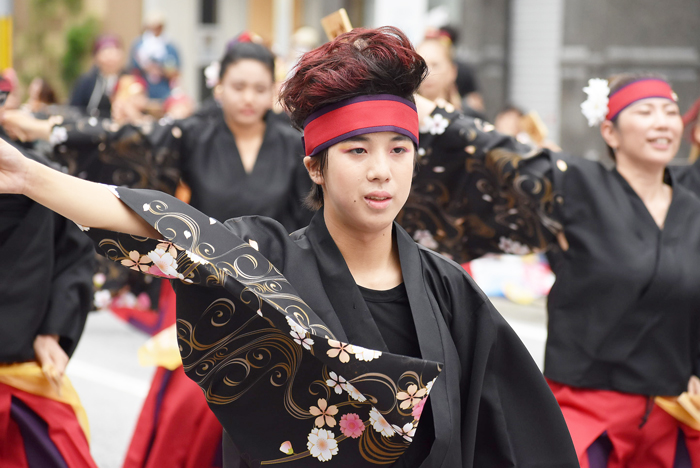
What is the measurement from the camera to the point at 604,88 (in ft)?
10.7

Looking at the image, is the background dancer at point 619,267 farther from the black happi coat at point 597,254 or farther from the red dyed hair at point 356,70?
the red dyed hair at point 356,70

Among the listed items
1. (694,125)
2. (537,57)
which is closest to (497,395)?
(694,125)

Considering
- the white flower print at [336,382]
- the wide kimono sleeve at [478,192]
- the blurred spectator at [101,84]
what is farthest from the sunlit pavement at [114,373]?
the blurred spectator at [101,84]

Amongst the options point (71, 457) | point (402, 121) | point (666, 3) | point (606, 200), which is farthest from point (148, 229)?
point (666, 3)

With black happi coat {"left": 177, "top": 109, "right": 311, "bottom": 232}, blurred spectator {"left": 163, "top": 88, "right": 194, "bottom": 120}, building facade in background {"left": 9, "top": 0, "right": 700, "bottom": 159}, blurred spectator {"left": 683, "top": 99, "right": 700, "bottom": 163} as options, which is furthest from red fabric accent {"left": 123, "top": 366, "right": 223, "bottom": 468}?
blurred spectator {"left": 163, "top": 88, "right": 194, "bottom": 120}

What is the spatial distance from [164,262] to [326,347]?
0.37 metres

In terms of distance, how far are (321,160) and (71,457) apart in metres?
1.42

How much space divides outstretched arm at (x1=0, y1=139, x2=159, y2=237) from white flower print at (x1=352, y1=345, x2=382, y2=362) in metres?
0.47

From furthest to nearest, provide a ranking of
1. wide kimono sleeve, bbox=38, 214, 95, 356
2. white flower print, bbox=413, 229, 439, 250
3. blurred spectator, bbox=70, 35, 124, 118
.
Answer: blurred spectator, bbox=70, 35, 124, 118 < white flower print, bbox=413, 229, 439, 250 < wide kimono sleeve, bbox=38, 214, 95, 356

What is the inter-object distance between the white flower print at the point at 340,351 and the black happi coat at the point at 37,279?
53.3 inches

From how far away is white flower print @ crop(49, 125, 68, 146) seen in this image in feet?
13.3

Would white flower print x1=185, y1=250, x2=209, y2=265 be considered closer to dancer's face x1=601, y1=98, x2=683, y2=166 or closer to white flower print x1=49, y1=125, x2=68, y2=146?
dancer's face x1=601, y1=98, x2=683, y2=166

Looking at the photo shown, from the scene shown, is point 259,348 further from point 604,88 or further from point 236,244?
point 604,88

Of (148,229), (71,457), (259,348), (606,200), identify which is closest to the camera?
(148,229)
